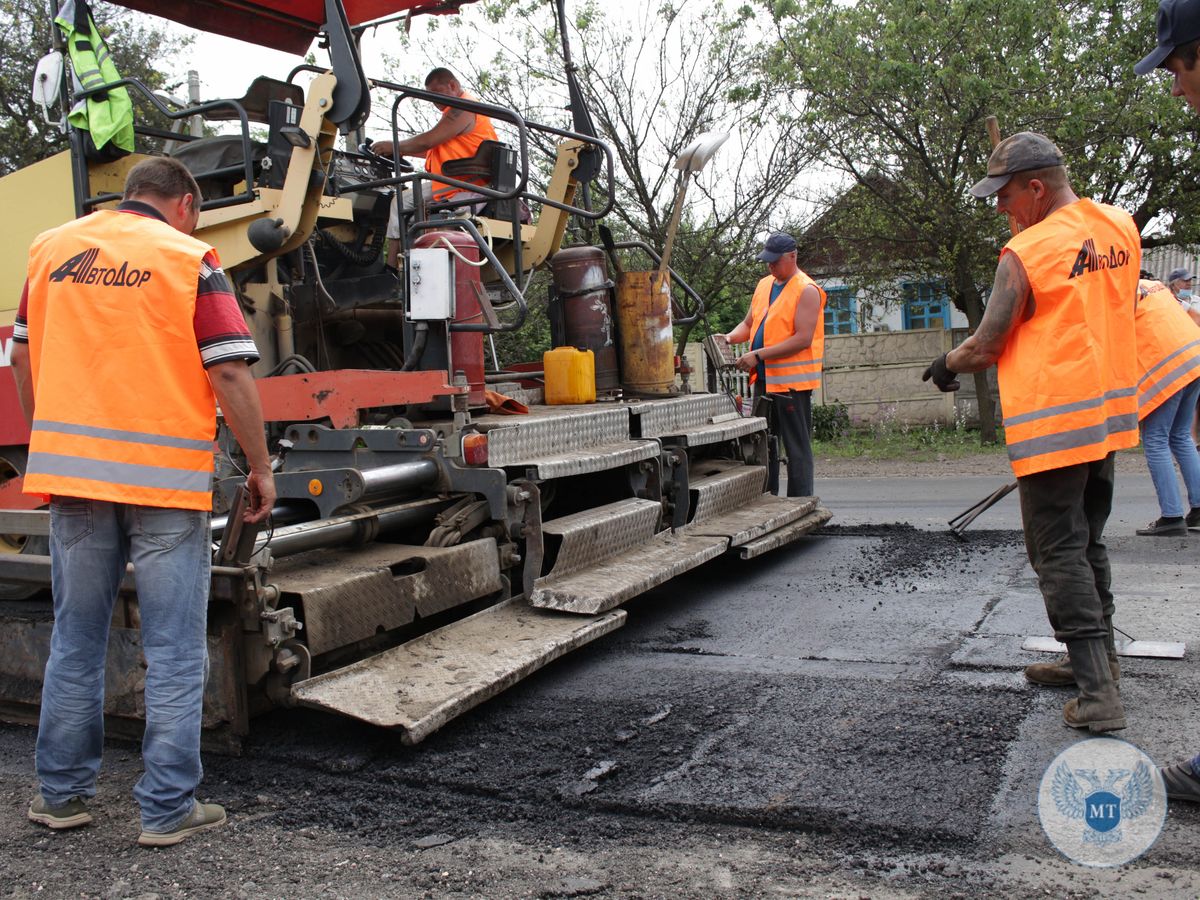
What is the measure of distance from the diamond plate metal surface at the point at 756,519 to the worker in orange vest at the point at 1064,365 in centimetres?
237

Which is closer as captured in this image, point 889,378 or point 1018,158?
point 1018,158

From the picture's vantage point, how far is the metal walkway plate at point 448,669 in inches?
133

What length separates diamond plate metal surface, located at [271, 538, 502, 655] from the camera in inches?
142

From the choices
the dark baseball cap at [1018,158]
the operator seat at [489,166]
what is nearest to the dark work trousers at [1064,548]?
the dark baseball cap at [1018,158]

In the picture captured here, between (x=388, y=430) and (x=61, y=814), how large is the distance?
1.92 meters

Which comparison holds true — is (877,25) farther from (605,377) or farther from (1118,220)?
(1118,220)

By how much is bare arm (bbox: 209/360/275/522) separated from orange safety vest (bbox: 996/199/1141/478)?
2218 millimetres

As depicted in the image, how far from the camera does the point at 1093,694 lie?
3350mm

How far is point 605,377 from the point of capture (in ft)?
20.7

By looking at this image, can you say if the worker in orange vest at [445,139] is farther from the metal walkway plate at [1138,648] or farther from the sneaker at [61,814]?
the sneaker at [61,814]

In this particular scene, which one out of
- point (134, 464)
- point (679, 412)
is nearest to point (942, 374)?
point (679, 412)

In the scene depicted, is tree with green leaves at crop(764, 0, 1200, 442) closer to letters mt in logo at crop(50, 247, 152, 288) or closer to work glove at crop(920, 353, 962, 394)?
work glove at crop(920, 353, 962, 394)

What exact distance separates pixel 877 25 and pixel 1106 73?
279cm

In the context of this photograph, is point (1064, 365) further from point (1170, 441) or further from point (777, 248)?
point (777, 248)
